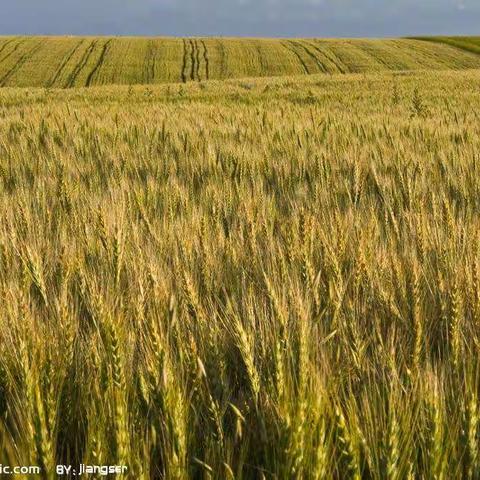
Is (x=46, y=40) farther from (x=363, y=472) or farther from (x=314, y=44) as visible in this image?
(x=363, y=472)

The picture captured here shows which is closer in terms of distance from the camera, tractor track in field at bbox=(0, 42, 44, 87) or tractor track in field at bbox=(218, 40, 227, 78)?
tractor track in field at bbox=(0, 42, 44, 87)

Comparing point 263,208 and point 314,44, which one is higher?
point 314,44

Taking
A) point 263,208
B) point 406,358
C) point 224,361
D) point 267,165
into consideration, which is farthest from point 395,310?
point 267,165

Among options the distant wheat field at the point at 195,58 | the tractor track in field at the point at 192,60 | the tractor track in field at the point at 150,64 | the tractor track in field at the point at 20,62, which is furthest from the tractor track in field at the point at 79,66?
the tractor track in field at the point at 192,60

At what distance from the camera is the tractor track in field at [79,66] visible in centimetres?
3691

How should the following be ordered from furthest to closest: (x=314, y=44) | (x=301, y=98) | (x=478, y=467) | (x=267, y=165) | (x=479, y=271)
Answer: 1. (x=314, y=44)
2. (x=301, y=98)
3. (x=267, y=165)
4. (x=479, y=271)
5. (x=478, y=467)

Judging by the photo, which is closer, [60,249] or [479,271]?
[479,271]

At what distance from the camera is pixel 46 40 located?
A: 52469 mm

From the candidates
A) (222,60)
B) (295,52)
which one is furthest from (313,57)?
(222,60)

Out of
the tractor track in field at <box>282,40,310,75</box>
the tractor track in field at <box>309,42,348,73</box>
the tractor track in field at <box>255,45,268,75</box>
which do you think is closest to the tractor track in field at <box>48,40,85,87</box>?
the tractor track in field at <box>255,45,268,75</box>

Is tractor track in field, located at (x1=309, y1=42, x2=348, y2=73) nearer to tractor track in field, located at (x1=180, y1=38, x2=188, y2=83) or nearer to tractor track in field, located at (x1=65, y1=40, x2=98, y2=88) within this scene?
tractor track in field, located at (x1=180, y1=38, x2=188, y2=83)

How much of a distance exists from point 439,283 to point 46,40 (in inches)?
2259

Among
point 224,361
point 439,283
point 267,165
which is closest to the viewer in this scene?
point 224,361

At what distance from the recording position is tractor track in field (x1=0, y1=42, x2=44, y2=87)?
3734cm
